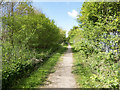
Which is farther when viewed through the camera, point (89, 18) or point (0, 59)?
point (89, 18)

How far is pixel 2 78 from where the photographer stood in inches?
139

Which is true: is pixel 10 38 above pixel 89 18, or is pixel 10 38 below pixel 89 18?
below

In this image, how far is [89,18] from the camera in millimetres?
5645

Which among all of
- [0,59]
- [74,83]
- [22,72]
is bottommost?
[74,83]

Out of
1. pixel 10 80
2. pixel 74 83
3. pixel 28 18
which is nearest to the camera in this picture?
pixel 10 80

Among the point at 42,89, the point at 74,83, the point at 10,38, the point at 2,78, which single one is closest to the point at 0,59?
the point at 2,78

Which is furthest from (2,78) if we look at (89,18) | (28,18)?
(28,18)

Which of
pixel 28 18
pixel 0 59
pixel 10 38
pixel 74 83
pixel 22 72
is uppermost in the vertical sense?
pixel 28 18

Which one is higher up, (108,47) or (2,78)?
(108,47)

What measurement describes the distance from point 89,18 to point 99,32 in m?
1.78

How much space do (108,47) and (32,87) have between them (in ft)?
A: 11.7

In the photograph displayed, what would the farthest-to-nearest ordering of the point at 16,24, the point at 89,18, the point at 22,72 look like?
1. the point at 16,24
2. the point at 89,18
3. the point at 22,72

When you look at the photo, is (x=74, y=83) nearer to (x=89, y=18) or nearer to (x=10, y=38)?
(x=89, y=18)

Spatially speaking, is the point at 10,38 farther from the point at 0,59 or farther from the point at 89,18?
the point at 89,18
